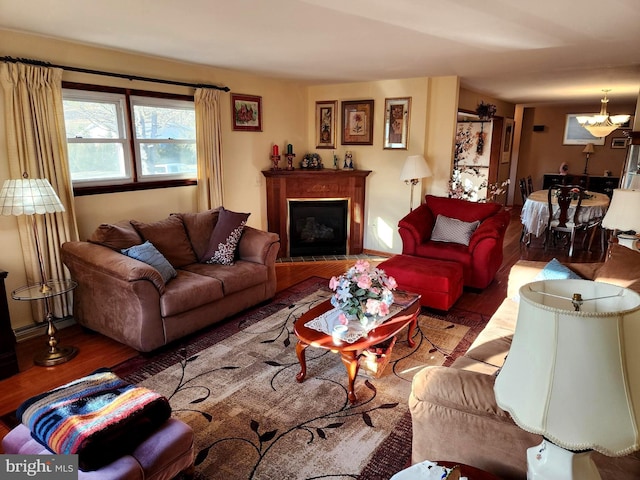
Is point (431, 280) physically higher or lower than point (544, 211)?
lower

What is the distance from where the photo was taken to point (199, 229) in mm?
4387

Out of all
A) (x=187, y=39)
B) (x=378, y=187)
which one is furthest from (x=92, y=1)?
(x=378, y=187)

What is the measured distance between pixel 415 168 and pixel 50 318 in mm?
4202

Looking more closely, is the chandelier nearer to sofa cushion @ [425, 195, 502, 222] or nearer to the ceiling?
the ceiling

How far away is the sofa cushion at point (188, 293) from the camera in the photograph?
3324 millimetres

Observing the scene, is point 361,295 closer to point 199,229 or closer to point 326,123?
point 199,229

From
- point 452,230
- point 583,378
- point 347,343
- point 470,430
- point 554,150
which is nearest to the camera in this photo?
point 583,378

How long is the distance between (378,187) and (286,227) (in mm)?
1455

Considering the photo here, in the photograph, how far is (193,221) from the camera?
173 inches

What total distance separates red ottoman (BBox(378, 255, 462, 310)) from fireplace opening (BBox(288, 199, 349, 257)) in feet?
6.83

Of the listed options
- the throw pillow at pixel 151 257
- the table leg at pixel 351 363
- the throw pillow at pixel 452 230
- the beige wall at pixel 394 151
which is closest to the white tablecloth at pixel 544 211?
the beige wall at pixel 394 151

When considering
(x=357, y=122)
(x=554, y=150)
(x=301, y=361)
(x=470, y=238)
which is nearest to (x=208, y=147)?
(x=357, y=122)

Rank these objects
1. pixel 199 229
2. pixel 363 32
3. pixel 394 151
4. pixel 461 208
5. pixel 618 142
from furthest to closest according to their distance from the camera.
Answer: pixel 618 142 < pixel 394 151 < pixel 461 208 < pixel 199 229 < pixel 363 32

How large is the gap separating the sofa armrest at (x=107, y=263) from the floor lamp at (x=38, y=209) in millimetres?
204
